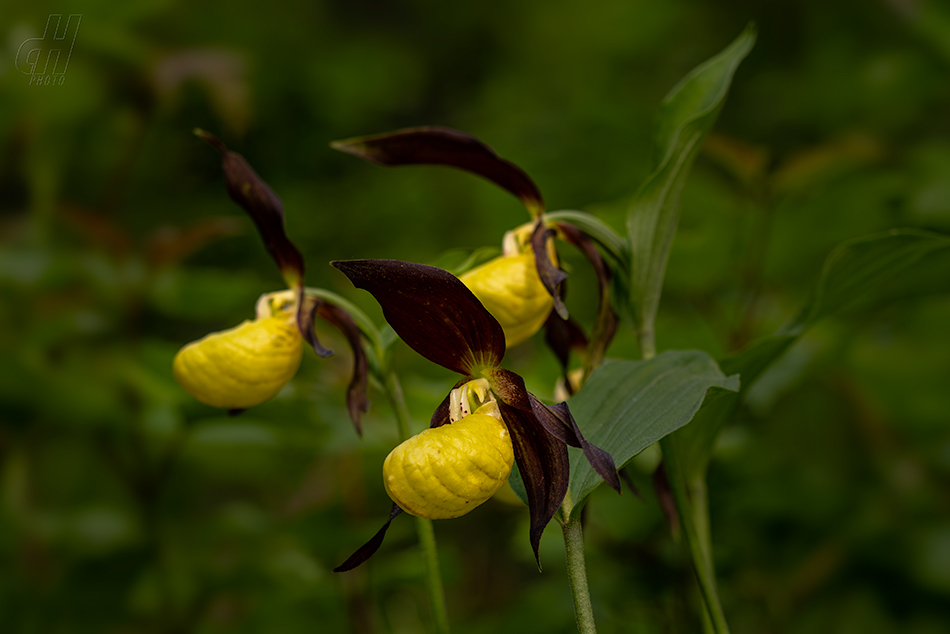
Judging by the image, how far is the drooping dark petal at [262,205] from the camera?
1.86 ft

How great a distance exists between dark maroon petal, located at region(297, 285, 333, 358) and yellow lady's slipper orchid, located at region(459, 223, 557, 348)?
14 cm

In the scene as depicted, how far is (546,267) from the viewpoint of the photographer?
524 millimetres

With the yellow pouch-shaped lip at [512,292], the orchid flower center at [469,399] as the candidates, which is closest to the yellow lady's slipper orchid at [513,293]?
the yellow pouch-shaped lip at [512,292]

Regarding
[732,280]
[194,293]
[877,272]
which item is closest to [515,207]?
[732,280]

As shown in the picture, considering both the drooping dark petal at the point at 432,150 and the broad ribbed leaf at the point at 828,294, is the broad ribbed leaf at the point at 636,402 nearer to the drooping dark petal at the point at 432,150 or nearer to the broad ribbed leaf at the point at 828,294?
the broad ribbed leaf at the point at 828,294

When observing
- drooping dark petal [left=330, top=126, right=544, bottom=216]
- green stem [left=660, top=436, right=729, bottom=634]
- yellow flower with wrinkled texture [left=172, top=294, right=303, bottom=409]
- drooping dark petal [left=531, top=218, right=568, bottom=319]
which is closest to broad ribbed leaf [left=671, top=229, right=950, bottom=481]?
green stem [left=660, top=436, right=729, bottom=634]

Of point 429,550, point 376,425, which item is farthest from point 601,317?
point 376,425

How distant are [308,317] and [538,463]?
28cm

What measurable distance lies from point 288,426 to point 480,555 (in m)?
1.11

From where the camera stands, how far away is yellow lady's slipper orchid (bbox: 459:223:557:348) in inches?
20.8

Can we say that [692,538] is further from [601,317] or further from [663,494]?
[601,317]

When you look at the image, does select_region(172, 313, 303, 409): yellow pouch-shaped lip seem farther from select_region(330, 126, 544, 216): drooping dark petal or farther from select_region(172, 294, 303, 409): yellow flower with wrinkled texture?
select_region(330, 126, 544, 216): drooping dark petal

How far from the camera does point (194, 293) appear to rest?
0.99 metres

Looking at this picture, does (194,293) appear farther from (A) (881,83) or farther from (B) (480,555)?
(A) (881,83)
